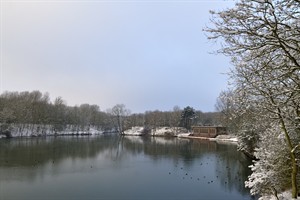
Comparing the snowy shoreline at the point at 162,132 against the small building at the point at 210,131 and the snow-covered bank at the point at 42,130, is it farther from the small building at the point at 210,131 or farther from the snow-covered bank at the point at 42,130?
the snow-covered bank at the point at 42,130

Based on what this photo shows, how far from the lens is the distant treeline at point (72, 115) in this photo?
6619 cm

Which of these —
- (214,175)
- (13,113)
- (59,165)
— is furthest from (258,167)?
(13,113)

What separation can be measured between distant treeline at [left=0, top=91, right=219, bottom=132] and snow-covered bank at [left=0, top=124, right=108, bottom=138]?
4.02ft

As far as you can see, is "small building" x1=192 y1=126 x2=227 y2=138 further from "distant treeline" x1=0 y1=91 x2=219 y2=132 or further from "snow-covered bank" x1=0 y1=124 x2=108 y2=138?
"snow-covered bank" x1=0 y1=124 x2=108 y2=138

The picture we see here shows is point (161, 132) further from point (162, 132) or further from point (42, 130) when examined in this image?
point (42, 130)

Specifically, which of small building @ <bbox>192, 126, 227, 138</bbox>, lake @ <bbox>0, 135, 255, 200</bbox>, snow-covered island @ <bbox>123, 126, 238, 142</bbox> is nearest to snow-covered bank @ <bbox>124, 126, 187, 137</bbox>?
snow-covered island @ <bbox>123, 126, 238, 142</bbox>

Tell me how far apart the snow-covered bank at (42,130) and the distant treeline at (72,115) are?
122cm

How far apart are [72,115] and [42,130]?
13166 mm

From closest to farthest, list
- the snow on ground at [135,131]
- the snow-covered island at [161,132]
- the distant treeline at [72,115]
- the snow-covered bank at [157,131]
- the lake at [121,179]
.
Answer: the lake at [121,179] < the distant treeline at [72,115] < the snow-covered island at [161,132] < the snow-covered bank at [157,131] < the snow on ground at [135,131]

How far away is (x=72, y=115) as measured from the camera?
87.3 m

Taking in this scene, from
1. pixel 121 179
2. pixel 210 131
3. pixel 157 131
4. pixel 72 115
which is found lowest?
pixel 121 179

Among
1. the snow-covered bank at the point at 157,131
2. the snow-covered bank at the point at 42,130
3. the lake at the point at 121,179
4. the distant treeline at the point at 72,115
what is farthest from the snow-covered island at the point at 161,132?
the lake at the point at 121,179

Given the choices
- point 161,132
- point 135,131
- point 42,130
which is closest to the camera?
point 42,130

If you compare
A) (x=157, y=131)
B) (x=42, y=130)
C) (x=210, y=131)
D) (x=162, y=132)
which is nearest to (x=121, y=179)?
(x=210, y=131)
